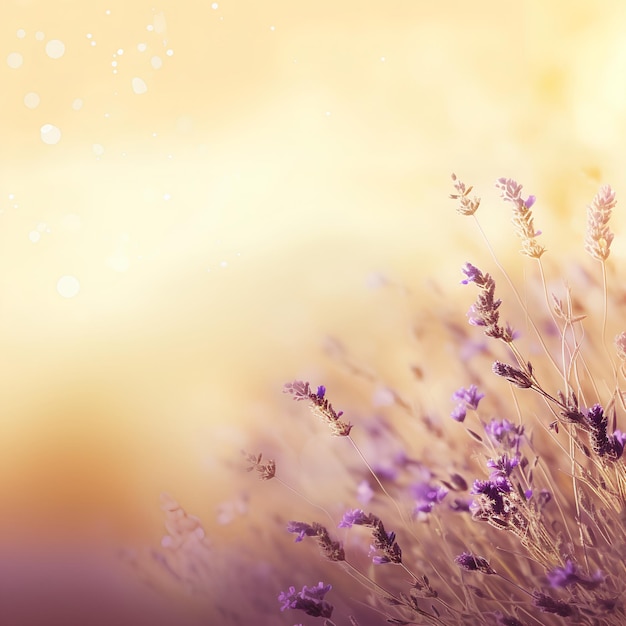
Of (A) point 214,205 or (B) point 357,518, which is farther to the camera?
(A) point 214,205

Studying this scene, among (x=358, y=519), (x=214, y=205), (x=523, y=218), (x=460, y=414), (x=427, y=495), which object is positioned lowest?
(x=358, y=519)

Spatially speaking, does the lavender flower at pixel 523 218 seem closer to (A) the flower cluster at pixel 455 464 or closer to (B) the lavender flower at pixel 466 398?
(A) the flower cluster at pixel 455 464

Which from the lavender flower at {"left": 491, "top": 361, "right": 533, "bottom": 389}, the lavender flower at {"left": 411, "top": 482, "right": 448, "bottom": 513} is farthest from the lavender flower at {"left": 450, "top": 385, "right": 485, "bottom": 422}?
the lavender flower at {"left": 491, "top": 361, "right": 533, "bottom": 389}

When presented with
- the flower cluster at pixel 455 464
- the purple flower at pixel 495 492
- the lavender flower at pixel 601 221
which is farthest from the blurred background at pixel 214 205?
the purple flower at pixel 495 492

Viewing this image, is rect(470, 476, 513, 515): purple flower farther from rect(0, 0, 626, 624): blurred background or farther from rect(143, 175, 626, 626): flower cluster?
rect(0, 0, 626, 624): blurred background

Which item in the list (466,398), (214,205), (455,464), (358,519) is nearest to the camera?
(358,519)

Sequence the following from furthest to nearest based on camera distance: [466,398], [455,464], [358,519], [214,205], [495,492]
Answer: [214,205] → [455,464] → [466,398] → [358,519] → [495,492]

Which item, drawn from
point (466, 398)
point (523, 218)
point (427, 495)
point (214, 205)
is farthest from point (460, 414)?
point (214, 205)

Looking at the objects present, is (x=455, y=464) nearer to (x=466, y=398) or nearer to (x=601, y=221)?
(x=466, y=398)
